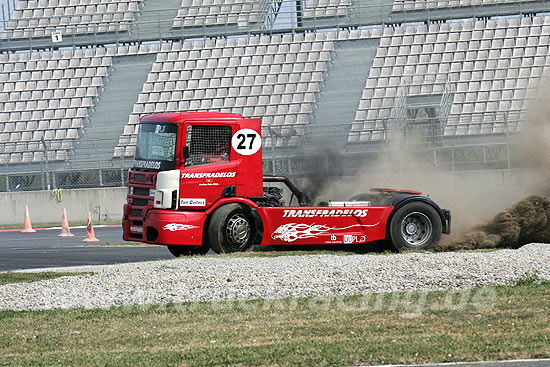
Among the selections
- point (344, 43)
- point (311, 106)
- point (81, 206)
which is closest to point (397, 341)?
point (81, 206)

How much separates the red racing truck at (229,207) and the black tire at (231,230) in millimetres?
16

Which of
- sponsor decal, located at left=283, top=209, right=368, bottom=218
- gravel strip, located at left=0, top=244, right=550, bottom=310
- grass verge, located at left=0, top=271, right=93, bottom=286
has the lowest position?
grass verge, located at left=0, top=271, right=93, bottom=286

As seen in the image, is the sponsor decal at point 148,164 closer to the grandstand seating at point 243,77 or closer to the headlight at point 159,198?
the headlight at point 159,198

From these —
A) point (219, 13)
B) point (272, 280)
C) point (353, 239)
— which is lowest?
point (272, 280)

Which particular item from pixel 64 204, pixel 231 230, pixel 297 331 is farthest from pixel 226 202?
pixel 64 204

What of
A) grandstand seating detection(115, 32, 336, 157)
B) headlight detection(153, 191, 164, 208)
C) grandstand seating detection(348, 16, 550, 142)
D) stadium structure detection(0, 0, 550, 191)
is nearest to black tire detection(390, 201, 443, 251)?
headlight detection(153, 191, 164, 208)

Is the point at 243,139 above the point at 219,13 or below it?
below

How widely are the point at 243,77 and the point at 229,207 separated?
1952cm

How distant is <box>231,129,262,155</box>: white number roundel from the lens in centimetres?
1477

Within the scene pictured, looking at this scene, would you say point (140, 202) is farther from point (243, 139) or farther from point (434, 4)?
point (434, 4)

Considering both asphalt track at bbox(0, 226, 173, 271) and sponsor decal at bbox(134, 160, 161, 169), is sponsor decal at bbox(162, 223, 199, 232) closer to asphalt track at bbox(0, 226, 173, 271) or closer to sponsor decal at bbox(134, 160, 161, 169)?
sponsor decal at bbox(134, 160, 161, 169)

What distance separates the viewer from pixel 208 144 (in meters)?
14.7

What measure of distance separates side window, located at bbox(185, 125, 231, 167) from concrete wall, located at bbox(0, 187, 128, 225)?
1375 centimetres

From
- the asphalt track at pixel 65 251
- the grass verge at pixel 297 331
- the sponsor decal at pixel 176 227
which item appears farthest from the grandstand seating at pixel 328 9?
the grass verge at pixel 297 331
